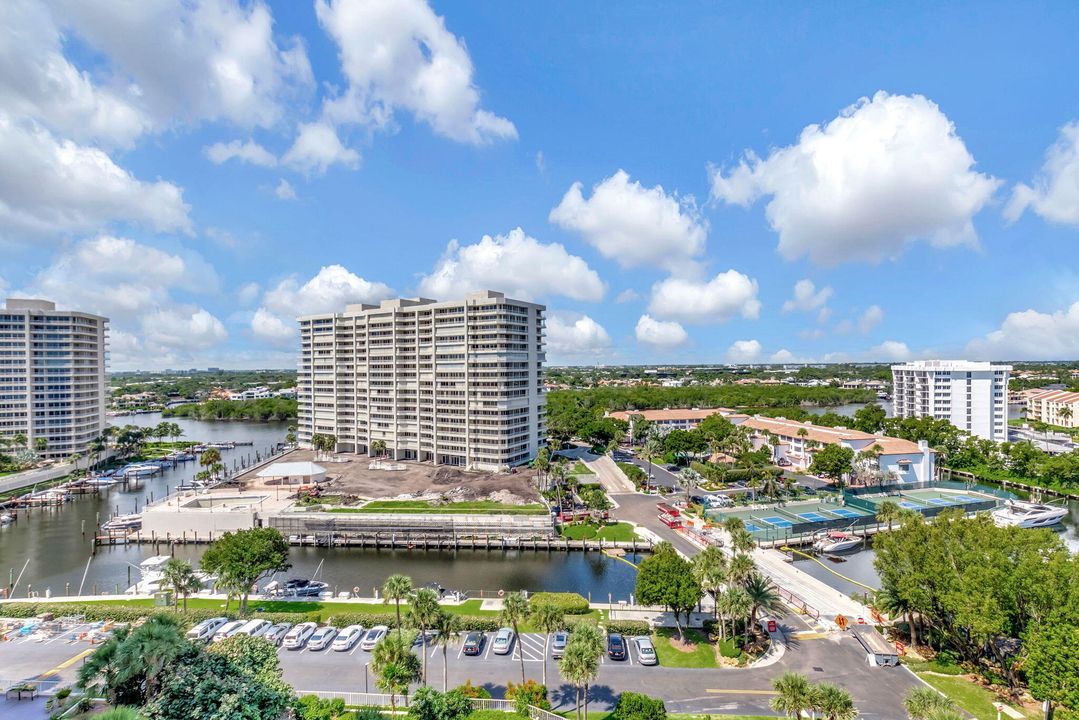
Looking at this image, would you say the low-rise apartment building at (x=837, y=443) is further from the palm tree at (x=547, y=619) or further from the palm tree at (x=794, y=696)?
the palm tree at (x=547, y=619)

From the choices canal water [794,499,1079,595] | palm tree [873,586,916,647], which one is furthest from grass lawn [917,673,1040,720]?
canal water [794,499,1079,595]

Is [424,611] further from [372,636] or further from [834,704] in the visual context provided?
[834,704]

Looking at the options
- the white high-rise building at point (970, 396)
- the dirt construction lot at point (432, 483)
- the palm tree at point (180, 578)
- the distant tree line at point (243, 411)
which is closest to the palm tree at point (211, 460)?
the dirt construction lot at point (432, 483)

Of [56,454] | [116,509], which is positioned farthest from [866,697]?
[56,454]

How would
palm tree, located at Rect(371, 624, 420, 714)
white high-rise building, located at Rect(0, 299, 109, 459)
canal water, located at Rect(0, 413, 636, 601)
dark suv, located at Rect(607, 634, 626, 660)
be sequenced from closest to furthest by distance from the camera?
palm tree, located at Rect(371, 624, 420, 714) < dark suv, located at Rect(607, 634, 626, 660) < canal water, located at Rect(0, 413, 636, 601) < white high-rise building, located at Rect(0, 299, 109, 459)

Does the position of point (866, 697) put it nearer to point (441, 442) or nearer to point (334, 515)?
point (334, 515)

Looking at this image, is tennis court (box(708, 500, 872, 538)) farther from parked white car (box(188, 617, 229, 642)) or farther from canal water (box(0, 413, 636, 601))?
parked white car (box(188, 617, 229, 642))

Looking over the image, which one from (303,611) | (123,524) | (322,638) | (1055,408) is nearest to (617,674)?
(322,638)
